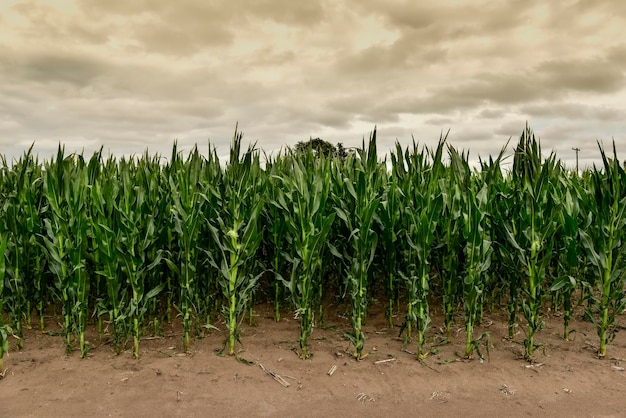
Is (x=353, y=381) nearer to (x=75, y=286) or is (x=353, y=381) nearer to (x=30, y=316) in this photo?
(x=75, y=286)

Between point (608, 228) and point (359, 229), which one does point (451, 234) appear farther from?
point (608, 228)

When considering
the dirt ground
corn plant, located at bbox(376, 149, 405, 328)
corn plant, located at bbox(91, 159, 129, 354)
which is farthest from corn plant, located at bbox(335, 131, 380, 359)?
corn plant, located at bbox(91, 159, 129, 354)

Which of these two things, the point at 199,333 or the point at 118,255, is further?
the point at 199,333

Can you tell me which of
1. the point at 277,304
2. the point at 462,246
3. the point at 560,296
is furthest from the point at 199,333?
the point at 560,296

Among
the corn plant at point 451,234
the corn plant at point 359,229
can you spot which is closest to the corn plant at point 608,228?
the corn plant at point 451,234

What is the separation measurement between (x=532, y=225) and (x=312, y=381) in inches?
88.0

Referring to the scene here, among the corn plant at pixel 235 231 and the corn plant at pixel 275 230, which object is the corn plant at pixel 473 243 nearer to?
the corn plant at pixel 275 230

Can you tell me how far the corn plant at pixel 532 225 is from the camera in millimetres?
4145

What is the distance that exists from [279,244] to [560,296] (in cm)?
363

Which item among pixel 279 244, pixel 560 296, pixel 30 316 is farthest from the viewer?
pixel 560 296

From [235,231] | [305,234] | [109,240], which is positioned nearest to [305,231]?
[305,234]

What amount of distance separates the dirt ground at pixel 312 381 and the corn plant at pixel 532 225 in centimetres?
54

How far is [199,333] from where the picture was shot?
4.67 meters

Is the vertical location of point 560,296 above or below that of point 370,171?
below
